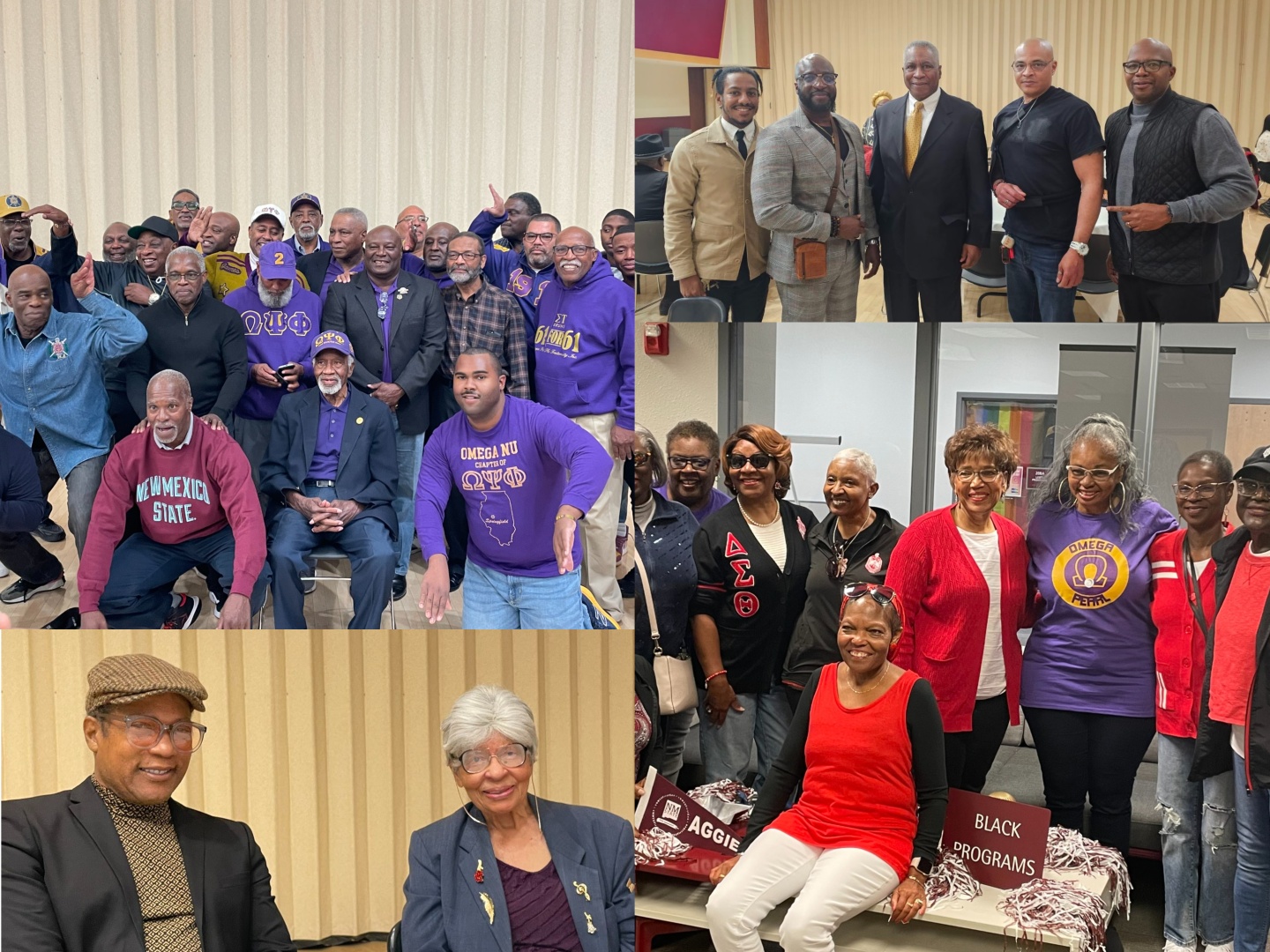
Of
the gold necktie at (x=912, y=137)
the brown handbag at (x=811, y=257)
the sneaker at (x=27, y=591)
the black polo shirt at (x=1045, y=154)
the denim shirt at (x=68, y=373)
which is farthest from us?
the sneaker at (x=27, y=591)

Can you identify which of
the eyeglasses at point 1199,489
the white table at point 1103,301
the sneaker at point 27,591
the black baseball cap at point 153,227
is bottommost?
the sneaker at point 27,591

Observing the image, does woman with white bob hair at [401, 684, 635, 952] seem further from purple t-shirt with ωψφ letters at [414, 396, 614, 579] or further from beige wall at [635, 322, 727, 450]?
beige wall at [635, 322, 727, 450]

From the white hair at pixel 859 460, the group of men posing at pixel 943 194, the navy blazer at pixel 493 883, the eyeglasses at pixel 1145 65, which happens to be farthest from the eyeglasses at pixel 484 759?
the eyeglasses at pixel 1145 65

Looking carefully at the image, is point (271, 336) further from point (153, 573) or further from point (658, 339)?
point (658, 339)

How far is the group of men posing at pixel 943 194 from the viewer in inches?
120

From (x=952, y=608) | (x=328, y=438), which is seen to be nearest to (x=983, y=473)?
(x=952, y=608)

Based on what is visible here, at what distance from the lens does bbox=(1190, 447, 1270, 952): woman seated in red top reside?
298cm

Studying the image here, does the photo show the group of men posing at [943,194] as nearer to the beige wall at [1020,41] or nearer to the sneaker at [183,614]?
the beige wall at [1020,41]

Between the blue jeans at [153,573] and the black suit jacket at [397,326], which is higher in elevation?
the black suit jacket at [397,326]

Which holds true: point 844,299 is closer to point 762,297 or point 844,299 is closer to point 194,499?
point 762,297

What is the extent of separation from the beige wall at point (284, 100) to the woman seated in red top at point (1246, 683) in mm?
1966

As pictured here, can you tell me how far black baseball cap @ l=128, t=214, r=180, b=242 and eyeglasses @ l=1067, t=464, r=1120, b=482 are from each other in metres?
2.74

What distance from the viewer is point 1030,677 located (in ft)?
10.6

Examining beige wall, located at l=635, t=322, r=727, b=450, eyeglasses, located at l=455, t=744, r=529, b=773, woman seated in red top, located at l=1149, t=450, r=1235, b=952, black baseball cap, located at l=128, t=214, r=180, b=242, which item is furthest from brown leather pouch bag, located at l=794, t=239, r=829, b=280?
black baseball cap, located at l=128, t=214, r=180, b=242
